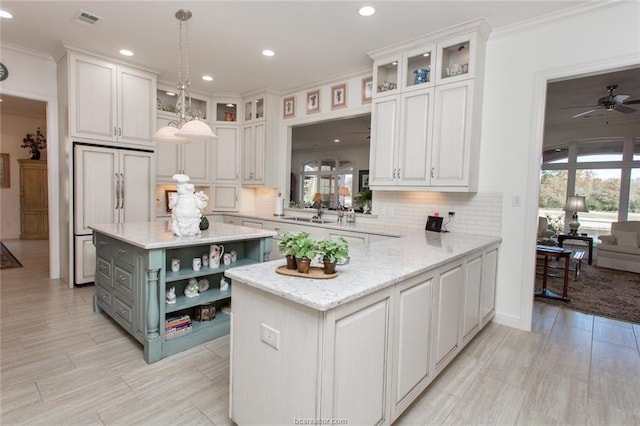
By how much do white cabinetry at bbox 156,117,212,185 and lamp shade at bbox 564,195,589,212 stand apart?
735 centimetres

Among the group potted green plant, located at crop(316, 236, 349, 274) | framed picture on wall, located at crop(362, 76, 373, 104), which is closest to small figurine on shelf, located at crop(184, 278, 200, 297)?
potted green plant, located at crop(316, 236, 349, 274)

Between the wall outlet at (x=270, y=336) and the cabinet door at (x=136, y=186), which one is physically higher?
the cabinet door at (x=136, y=186)

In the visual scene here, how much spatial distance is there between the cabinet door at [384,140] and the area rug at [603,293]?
247cm

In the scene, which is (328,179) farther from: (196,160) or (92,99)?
(92,99)

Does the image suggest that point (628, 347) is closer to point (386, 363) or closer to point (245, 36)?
point (386, 363)

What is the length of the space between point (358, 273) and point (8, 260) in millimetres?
6554

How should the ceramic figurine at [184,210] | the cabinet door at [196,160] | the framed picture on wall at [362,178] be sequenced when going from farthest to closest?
the framed picture on wall at [362,178], the cabinet door at [196,160], the ceramic figurine at [184,210]

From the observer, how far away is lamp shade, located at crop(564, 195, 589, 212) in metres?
6.80

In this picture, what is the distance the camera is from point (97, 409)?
188 centimetres

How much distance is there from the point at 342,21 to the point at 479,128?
1705mm

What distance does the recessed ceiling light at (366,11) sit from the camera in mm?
2854

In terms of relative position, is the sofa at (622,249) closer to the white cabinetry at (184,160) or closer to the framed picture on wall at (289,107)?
the framed picture on wall at (289,107)

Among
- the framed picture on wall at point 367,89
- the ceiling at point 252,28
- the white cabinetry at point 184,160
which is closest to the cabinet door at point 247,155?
the white cabinetry at point 184,160

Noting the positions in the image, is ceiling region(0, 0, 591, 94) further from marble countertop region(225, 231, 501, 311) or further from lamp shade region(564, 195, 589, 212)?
lamp shade region(564, 195, 589, 212)
